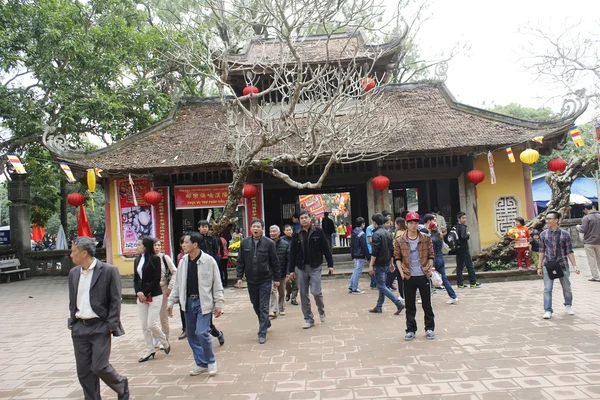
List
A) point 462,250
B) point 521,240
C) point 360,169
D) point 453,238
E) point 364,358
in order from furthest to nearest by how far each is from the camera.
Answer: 1. point 360,169
2. point 521,240
3. point 462,250
4. point 453,238
5. point 364,358

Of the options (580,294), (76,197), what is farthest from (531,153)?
(76,197)

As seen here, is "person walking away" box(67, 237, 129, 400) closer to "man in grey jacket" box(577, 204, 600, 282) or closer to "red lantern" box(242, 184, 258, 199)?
"red lantern" box(242, 184, 258, 199)

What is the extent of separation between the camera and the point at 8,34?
12.3 m

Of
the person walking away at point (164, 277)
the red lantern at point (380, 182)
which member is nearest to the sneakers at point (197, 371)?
the person walking away at point (164, 277)

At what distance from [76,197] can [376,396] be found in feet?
34.4

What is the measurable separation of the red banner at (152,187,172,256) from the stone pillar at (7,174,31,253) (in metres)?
7.10

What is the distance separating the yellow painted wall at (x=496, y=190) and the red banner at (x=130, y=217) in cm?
920

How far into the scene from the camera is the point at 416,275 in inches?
211

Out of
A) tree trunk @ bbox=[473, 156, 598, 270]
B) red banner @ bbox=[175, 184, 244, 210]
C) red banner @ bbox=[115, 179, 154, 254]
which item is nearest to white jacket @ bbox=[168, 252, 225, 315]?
red banner @ bbox=[175, 184, 244, 210]

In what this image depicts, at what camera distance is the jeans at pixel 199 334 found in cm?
448

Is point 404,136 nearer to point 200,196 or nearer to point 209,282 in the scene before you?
point 200,196

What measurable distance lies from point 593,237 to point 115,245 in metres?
11.6

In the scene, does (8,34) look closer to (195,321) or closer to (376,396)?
(195,321)

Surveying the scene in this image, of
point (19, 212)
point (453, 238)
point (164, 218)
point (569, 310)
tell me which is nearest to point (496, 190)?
point (453, 238)
